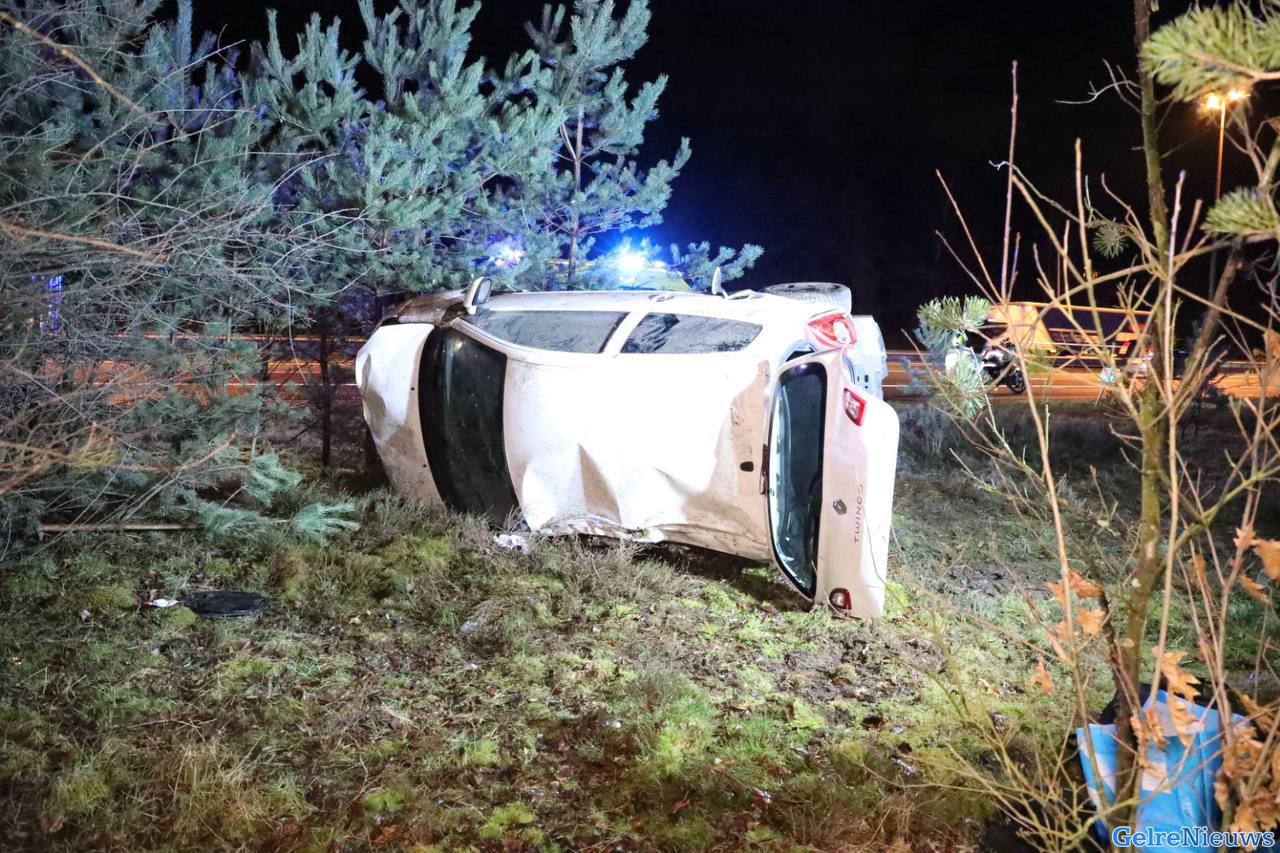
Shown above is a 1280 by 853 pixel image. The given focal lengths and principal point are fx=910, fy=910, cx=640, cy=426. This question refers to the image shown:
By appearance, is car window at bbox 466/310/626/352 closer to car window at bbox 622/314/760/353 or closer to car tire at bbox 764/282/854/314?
car window at bbox 622/314/760/353

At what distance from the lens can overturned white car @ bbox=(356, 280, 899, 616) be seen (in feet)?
16.1

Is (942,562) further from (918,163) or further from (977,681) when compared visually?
(918,163)

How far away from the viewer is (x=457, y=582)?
5.25m

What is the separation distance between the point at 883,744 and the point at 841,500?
1385 millimetres

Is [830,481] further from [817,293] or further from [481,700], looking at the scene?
[817,293]

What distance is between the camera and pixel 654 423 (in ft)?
17.7

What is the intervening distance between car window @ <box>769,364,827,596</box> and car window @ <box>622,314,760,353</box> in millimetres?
439

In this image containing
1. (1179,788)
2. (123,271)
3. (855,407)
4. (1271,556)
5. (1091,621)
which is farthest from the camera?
(855,407)

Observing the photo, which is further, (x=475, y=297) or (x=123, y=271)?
(x=475, y=297)

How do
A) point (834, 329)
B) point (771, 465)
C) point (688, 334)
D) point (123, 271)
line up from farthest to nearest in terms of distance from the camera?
point (834, 329) < point (688, 334) < point (771, 465) < point (123, 271)

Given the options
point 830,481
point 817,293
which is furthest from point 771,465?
point 817,293

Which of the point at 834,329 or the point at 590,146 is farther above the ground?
the point at 590,146

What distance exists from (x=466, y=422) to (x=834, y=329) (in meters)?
2.47

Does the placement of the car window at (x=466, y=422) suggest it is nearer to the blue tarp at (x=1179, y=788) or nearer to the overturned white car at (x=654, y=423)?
the overturned white car at (x=654, y=423)
